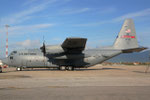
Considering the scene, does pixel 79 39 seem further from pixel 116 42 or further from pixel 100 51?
pixel 116 42

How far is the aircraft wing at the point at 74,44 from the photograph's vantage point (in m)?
22.7

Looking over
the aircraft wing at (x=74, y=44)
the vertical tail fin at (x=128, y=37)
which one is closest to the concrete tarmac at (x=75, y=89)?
the aircraft wing at (x=74, y=44)

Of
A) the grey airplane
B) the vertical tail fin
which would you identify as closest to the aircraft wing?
the grey airplane

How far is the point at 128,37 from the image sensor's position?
27.5 meters

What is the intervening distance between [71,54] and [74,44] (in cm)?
254

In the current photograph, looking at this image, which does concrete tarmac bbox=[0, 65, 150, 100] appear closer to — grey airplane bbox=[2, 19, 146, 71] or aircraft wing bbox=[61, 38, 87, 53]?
aircraft wing bbox=[61, 38, 87, 53]

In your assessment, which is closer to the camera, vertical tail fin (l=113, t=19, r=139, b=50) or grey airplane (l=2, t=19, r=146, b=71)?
grey airplane (l=2, t=19, r=146, b=71)

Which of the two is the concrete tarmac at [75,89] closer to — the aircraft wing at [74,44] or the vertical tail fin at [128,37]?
the aircraft wing at [74,44]

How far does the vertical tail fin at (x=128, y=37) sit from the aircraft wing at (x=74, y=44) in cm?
702

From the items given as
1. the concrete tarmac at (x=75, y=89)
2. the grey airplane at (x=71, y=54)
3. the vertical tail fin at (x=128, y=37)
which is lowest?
the concrete tarmac at (x=75, y=89)

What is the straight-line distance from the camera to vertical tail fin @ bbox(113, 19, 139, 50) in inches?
1081

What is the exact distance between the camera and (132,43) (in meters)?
27.4

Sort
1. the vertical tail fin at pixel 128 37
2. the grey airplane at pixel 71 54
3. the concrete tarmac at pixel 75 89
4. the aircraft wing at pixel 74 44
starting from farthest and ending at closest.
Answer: the vertical tail fin at pixel 128 37 < the grey airplane at pixel 71 54 < the aircraft wing at pixel 74 44 < the concrete tarmac at pixel 75 89

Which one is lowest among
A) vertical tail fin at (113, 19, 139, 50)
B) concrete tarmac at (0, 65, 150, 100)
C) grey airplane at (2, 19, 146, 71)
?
concrete tarmac at (0, 65, 150, 100)
